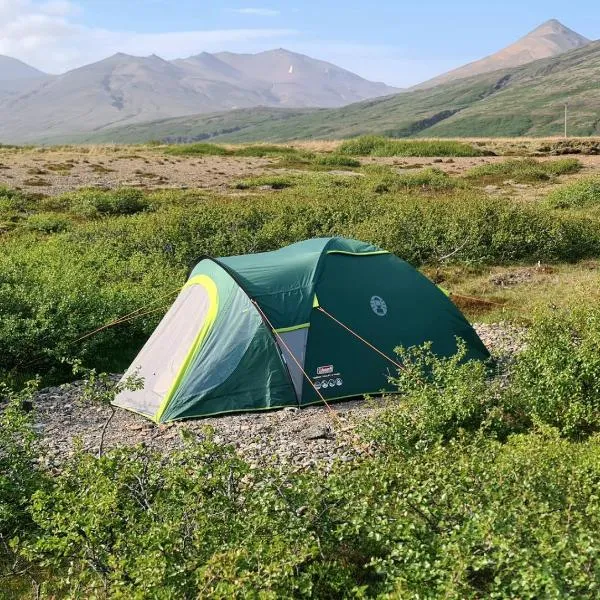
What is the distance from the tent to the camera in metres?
10.1

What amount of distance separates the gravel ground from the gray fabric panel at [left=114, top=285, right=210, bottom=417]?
0.86 ft

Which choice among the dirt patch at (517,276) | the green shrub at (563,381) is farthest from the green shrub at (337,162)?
the green shrub at (563,381)

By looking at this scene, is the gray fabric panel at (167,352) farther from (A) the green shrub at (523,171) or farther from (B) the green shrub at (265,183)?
(A) the green shrub at (523,171)

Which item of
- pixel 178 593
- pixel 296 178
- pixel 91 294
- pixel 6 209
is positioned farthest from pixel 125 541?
pixel 296 178

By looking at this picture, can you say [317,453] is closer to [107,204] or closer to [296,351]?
[296,351]

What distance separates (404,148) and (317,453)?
55.5 meters

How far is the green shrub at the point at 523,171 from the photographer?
39.3m

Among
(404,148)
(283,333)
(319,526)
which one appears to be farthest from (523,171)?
(319,526)

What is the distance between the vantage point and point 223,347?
10219 millimetres

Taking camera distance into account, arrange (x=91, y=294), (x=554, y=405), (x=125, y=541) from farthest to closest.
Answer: (x=91, y=294), (x=554, y=405), (x=125, y=541)

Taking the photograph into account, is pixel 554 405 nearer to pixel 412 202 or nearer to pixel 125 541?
pixel 125 541

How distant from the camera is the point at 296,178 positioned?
39844 mm

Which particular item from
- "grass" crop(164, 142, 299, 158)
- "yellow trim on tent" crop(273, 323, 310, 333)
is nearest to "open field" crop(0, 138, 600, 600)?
"yellow trim on tent" crop(273, 323, 310, 333)

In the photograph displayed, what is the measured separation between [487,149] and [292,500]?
57642mm
